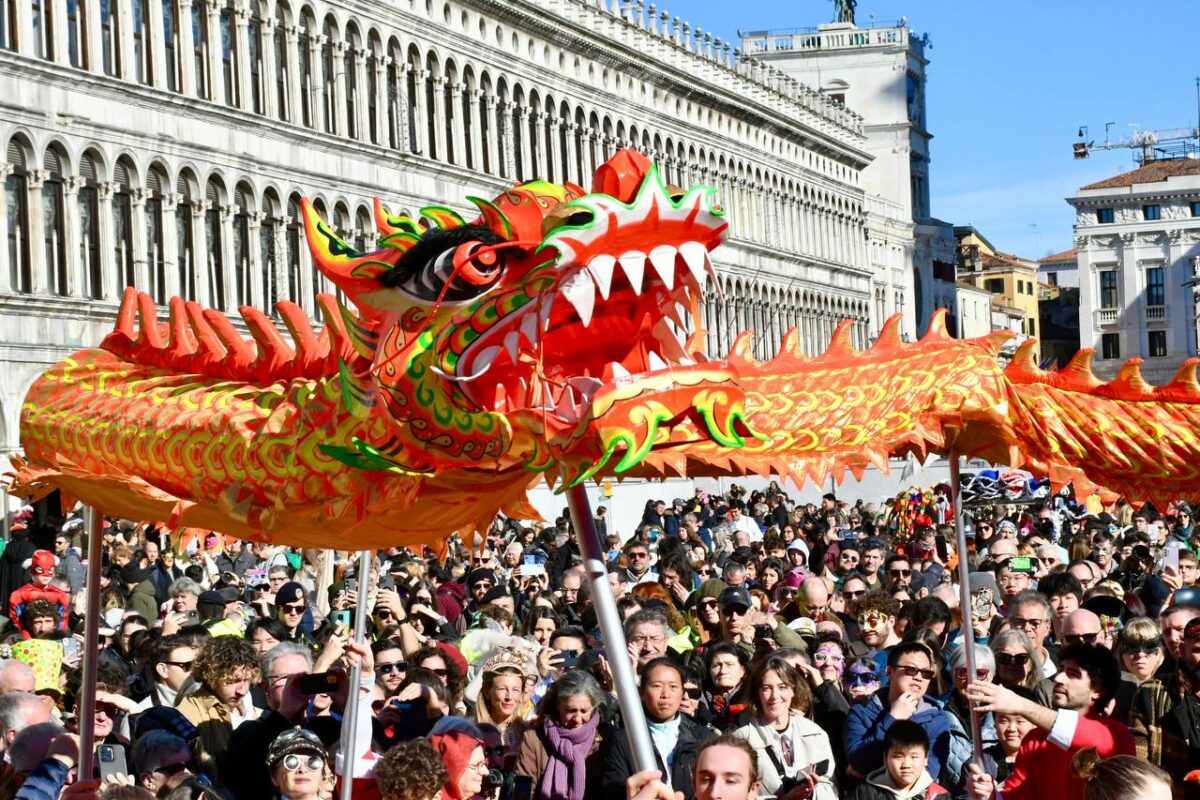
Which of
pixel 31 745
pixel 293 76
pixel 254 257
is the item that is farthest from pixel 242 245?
pixel 31 745

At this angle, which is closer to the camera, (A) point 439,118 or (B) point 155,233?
(B) point 155,233

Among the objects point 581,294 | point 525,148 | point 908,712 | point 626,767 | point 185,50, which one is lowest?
point 626,767

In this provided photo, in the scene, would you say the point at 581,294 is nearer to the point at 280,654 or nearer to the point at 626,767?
the point at 626,767

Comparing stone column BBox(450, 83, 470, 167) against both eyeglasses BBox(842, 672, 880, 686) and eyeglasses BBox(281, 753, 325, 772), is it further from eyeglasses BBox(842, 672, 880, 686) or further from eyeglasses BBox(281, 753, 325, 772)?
eyeglasses BBox(281, 753, 325, 772)

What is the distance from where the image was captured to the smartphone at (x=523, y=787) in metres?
8.17

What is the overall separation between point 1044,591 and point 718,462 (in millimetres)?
6343

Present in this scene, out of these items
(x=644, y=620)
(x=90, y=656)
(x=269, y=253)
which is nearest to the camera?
(x=90, y=656)

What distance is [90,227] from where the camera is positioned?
108 feet

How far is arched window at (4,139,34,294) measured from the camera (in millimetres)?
31047

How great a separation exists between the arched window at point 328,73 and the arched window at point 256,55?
6.61 feet

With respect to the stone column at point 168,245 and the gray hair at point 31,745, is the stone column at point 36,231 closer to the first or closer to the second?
the stone column at point 168,245

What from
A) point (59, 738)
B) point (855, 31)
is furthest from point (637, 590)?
point (855, 31)

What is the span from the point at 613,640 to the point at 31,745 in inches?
117

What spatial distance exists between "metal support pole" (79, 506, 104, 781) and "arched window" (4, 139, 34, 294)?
24270mm
